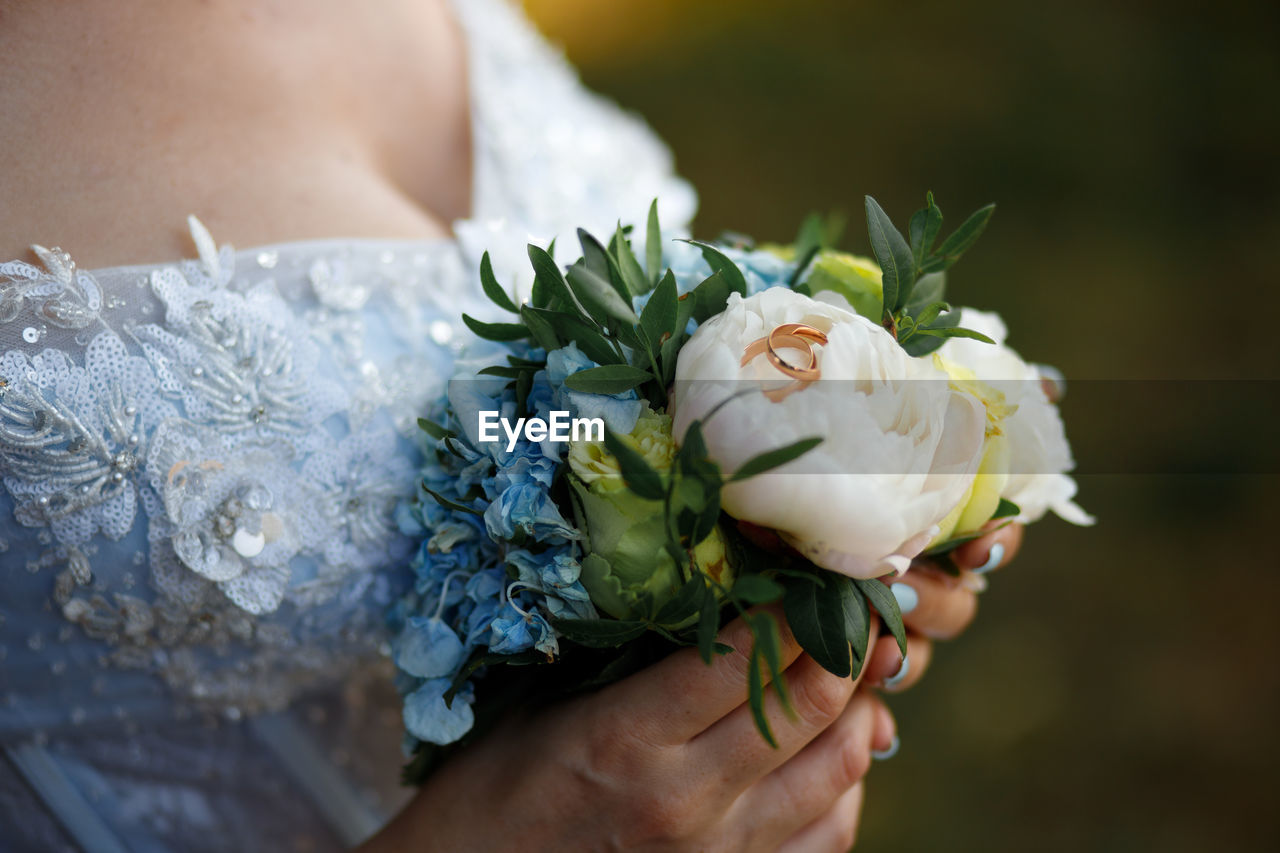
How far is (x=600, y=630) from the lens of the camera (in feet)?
1.97

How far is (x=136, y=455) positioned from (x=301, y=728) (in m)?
0.50

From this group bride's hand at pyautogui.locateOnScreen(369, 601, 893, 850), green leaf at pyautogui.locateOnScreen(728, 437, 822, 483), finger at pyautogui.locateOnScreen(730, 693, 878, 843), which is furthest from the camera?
finger at pyautogui.locateOnScreen(730, 693, 878, 843)

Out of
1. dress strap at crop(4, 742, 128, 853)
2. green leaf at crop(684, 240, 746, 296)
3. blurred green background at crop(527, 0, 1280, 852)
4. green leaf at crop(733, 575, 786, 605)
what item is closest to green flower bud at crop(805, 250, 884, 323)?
green leaf at crop(684, 240, 746, 296)

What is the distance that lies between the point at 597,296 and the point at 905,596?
463 millimetres

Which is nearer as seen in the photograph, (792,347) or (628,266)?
(792,347)

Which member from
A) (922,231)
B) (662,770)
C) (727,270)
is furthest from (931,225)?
(662,770)

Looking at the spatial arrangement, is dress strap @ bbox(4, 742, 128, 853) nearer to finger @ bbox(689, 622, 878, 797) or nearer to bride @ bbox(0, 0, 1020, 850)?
bride @ bbox(0, 0, 1020, 850)

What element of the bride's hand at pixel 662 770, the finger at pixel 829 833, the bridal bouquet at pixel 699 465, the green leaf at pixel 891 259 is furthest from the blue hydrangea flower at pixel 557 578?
the finger at pixel 829 833

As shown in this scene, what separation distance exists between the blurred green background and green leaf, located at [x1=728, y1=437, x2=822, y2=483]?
183 cm

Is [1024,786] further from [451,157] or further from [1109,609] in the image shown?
[451,157]

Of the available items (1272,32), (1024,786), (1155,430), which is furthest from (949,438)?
(1272,32)

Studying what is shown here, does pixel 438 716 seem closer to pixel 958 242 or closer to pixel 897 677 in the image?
pixel 897 677

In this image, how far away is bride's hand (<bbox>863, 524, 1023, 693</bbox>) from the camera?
80cm

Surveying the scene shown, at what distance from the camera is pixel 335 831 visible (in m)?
1.11
